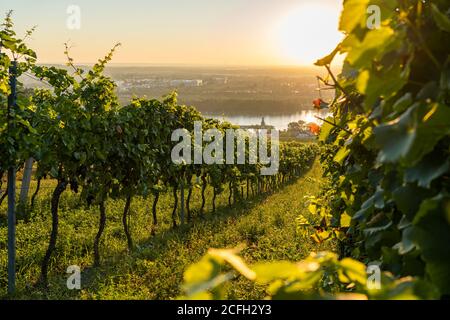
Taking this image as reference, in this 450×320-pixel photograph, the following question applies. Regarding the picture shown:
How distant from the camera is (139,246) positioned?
33.9 ft

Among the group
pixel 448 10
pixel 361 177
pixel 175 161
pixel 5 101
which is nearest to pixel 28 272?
pixel 5 101

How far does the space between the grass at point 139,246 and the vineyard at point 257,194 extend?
45 mm

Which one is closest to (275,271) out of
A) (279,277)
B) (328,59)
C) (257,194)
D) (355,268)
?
(279,277)

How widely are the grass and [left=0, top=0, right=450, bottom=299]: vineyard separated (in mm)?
45

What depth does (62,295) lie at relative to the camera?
719cm

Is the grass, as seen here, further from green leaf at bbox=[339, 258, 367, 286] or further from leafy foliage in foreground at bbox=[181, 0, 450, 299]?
green leaf at bbox=[339, 258, 367, 286]

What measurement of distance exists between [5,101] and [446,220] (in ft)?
24.3

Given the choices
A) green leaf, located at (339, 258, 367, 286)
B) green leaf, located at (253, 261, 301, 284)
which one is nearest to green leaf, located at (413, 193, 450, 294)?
green leaf, located at (339, 258, 367, 286)

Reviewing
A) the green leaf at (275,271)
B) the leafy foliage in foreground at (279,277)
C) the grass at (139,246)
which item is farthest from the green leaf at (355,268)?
the grass at (139,246)

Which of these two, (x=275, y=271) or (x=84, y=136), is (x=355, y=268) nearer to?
(x=275, y=271)

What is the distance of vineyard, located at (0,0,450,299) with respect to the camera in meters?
0.82

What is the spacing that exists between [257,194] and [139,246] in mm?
11657

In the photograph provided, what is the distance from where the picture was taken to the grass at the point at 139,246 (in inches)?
293

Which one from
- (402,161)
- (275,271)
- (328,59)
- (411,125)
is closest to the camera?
(275,271)
